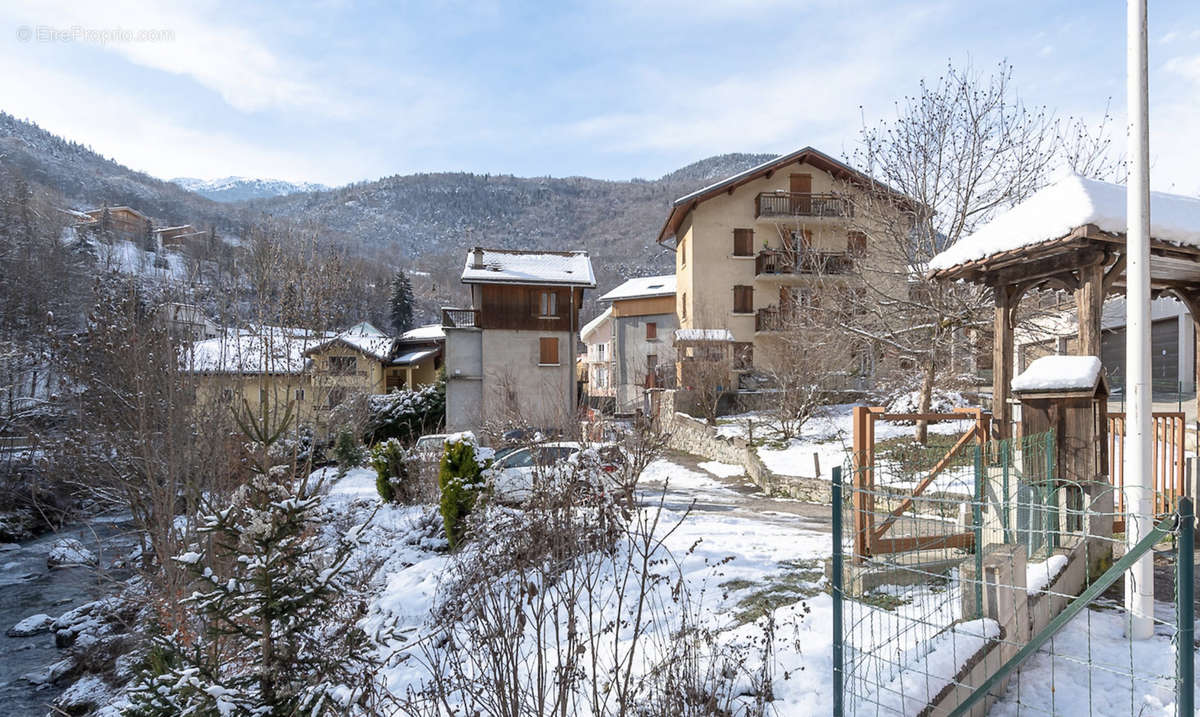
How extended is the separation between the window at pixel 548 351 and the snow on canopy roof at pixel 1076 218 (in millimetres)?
23635

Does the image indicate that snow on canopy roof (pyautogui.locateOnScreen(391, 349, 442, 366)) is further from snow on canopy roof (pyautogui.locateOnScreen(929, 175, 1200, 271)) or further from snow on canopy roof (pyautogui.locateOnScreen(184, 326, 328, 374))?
snow on canopy roof (pyautogui.locateOnScreen(929, 175, 1200, 271))

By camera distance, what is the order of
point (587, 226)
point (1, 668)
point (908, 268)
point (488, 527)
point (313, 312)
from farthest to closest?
point (587, 226) → point (908, 268) → point (313, 312) → point (1, 668) → point (488, 527)

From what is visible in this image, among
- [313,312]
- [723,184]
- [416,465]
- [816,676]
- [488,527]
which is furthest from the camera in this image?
[723,184]

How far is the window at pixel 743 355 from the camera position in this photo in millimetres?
30109

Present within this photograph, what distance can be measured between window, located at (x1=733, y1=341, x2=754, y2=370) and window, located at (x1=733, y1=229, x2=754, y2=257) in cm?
443

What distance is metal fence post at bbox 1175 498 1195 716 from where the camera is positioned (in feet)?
7.85

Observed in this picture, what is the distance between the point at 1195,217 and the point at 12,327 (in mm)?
29715

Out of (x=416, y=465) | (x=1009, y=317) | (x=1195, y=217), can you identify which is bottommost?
(x=416, y=465)

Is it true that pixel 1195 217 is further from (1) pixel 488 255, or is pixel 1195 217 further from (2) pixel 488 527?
(1) pixel 488 255

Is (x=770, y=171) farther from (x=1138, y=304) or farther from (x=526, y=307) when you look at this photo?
(x=1138, y=304)

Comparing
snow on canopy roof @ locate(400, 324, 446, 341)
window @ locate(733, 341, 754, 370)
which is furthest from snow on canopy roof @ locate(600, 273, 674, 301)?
snow on canopy roof @ locate(400, 324, 446, 341)

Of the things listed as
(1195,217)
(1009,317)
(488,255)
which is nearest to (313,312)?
(1009,317)

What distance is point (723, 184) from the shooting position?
1202 inches

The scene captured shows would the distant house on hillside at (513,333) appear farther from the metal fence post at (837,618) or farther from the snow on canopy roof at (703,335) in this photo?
the metal fence post at (837,618)
